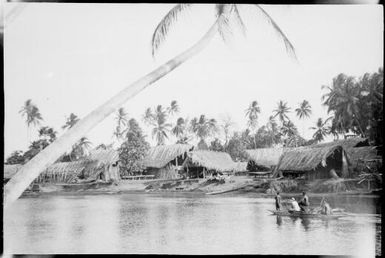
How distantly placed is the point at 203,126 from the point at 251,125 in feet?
1.71

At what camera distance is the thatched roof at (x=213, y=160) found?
516cm

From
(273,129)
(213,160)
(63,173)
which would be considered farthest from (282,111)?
(63,173)

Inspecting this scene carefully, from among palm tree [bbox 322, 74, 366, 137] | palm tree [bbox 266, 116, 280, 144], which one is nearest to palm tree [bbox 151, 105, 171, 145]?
palm tree [bbox 266, 116, 280, 144]

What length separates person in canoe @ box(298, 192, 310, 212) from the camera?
4988 millimetres

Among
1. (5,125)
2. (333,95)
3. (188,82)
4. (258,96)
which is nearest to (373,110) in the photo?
(333,95)

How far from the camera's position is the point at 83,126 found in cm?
431

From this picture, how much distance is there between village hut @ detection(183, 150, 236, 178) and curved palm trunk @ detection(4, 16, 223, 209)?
1024mm

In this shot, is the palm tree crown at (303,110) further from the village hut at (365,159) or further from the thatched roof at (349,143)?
the village hut at (365,159)

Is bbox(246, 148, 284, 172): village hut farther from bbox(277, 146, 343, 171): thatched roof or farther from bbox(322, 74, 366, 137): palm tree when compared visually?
bbox(322, 74, 366, 137): palm tree

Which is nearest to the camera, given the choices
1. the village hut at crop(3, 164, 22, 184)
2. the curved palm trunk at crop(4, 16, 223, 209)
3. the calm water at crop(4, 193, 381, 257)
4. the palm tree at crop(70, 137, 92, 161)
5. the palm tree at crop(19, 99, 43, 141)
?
the curved palm trunk at crop(4, 16, 223, 209)

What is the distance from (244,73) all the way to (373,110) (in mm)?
1419

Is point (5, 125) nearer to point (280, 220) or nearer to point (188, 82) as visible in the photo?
point (188, 82)

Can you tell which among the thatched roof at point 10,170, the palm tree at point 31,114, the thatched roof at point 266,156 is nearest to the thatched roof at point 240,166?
the thatched roof at point 266,156

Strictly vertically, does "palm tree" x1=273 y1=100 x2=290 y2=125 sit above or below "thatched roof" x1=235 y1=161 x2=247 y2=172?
above
